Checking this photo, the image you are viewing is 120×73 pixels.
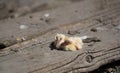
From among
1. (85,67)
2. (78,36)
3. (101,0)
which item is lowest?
(85,67)

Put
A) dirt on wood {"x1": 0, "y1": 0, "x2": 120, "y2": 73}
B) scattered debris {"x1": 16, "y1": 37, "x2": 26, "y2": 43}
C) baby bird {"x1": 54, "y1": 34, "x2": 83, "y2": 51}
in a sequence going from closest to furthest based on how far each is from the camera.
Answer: dirt on wood {"x1": 0, "y1": 0, "x2": 120, "y2": 73}
baby bird {"x1": 54, "y1": 34, "x2": 83, "y2": 51}
scattered debris {"x1": 16, "y1": 37, "x2": 26, "y2": 43}

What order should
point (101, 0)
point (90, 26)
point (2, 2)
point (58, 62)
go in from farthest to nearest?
1. point (2, 2)
2. point (101, 0)
3. point (90, 26)
4. point (58, 62)

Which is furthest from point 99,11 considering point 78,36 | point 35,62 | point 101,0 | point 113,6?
point 35,62

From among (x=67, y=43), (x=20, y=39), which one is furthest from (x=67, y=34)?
(x=20, y=39)

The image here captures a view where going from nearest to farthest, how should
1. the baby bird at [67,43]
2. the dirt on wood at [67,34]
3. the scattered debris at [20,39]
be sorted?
the dirt on wood at [67,34], the baby bird at [67,43], the scattered debris at [20,39]

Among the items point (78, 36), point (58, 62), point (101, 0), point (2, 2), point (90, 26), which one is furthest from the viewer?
point (2, 2)

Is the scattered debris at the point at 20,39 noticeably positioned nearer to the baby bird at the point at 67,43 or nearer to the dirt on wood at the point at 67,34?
the dirt on wood at the point at 67,34

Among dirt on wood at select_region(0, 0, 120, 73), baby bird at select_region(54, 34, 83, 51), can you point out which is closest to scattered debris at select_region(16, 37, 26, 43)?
dirt on wood at select_region(0, 0, 120, 73)

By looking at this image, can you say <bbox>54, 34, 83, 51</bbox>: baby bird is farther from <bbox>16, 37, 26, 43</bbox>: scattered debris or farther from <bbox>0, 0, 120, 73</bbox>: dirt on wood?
<bbox>16, 37, 26, 43</bbox>: scattered debris

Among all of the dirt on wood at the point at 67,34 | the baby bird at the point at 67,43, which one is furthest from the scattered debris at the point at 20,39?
the baby bird at the point at 67,43

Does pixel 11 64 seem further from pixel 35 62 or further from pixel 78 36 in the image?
pixel 78 36

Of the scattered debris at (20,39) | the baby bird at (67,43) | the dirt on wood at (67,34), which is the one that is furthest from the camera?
the scattered debris at (20,39)
